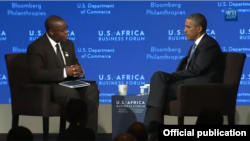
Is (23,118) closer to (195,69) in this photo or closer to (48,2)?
(48,2)

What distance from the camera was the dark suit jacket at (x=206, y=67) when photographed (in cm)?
572

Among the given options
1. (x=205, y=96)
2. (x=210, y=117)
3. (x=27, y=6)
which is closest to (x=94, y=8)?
(x=27, y=6)

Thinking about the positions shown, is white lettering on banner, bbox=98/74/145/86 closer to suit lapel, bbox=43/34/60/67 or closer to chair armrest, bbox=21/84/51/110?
suit lapel, bbox=43/34/60/67

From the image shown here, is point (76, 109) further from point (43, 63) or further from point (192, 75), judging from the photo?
point (192, 75)

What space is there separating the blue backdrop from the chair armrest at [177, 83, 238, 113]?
4.80 feet

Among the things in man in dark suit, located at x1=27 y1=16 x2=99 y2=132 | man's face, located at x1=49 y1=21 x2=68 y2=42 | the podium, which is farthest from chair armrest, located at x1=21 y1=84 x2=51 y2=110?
the podium

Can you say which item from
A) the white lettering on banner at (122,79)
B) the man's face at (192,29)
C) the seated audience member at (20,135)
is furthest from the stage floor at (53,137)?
the seated audience member at (20,135)

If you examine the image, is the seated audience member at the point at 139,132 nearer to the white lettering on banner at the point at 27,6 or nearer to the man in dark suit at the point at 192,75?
the man in dark suit at the point at 192,75

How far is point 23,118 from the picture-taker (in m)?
7.16

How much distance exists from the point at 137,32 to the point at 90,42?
0.65 meters

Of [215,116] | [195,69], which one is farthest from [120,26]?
[215,116]

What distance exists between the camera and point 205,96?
221 inches

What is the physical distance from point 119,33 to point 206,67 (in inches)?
69.8

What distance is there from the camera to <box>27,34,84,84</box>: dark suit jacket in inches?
222
